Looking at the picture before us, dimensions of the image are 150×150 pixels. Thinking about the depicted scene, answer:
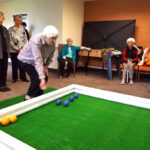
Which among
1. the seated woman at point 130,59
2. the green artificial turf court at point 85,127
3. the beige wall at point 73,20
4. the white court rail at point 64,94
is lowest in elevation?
the green artificial turf court at point 85,127

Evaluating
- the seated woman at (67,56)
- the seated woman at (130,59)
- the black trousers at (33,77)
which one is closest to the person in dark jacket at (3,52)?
the black trousers at (33,77)

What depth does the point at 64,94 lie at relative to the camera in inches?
80.9

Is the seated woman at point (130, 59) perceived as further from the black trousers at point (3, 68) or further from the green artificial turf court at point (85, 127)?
the black trousers at point (3, 68)

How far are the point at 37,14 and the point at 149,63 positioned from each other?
400 centimetres

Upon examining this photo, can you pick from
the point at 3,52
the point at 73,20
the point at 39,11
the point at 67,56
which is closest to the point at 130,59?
the point at 67,56

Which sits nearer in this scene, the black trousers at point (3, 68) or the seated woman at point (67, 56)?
the black trousers at point (3, 68)

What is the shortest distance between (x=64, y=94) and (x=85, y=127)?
75cm

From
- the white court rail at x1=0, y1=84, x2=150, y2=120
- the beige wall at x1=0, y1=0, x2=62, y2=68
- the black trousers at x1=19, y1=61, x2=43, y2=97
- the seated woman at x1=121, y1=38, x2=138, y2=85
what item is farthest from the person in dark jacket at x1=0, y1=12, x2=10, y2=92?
the seated woman at x1=121, y1=38, x2=138, y2=85

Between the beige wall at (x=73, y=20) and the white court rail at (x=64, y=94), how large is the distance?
342 centimetres

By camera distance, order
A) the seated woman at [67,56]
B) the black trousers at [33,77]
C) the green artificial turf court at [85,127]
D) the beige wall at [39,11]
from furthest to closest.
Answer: the beige wall at [39,11], the seated woman at [67,56], the black trousers at [33,77], the green artificial turf court at [85,127]

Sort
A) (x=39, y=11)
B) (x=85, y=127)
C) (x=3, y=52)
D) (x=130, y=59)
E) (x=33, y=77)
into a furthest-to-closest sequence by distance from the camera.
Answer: (x=39, y=11), (x=130, y=59), (x=3, y=52), (x=33, y=77), (x=85, y=127)

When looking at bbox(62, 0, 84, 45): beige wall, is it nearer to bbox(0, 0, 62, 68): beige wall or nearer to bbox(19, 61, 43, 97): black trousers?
bbox(0, 0, 62, 68): beige wall

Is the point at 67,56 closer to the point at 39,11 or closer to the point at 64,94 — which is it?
A: the point at 39,11

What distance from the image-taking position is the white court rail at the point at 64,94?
145 centimetres
